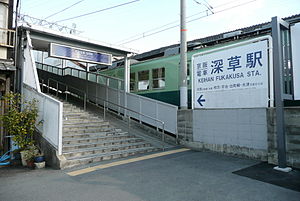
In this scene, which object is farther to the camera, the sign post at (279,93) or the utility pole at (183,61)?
A: the utility pole at (183,61)

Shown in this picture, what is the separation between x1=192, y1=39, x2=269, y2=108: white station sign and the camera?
5.41 meters

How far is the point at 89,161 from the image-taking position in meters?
5.49

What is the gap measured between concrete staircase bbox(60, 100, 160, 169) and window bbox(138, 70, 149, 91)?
3018 millimetres

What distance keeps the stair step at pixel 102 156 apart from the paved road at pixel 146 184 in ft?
1.25

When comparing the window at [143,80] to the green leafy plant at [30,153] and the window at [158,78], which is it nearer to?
the window at [158,78]

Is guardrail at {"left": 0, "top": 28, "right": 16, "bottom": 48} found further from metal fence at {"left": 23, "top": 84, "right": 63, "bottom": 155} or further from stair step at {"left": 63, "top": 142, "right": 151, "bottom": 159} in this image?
stair step at {"left": 63, "top": 142, "right": 151, "bottom": 159}

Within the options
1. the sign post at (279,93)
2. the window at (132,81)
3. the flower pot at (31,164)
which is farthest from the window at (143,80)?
the sign post at (279,93)

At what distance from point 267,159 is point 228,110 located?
1.62m

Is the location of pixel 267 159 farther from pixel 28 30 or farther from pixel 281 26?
pixel 28 30

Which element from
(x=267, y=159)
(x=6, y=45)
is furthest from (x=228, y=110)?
(x=6, y=45)

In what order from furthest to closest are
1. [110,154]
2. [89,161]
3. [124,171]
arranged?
[110,154] → [89,161] → [124,171]

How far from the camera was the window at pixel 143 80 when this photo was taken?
1049 cm

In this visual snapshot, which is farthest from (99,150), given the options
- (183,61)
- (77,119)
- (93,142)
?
(183,61)

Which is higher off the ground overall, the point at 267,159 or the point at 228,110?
the point at 228,110
